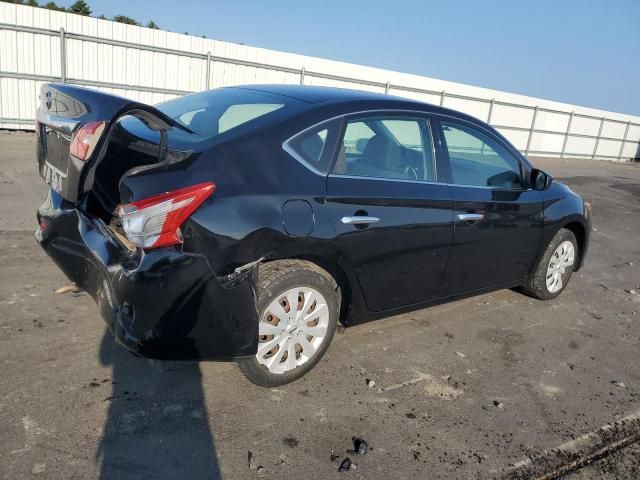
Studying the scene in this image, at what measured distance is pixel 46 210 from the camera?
3340mm

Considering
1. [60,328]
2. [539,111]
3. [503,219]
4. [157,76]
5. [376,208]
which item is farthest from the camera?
[539,111]

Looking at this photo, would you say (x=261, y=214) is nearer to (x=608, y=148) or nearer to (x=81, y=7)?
(x=608, y=148)

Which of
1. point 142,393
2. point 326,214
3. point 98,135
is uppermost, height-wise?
point 98,135

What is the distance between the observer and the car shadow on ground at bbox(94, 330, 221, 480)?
2354 millimetres

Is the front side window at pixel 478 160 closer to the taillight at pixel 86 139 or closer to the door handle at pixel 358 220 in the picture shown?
the door handle at pixel 358 220

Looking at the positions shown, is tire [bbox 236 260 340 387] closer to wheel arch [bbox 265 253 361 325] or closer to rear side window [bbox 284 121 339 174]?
wheel arch [bbox 265 253 361 325]

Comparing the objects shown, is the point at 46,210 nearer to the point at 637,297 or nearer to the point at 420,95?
the point at 637,297

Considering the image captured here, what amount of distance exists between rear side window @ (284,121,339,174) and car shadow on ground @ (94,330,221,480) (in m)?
1.39

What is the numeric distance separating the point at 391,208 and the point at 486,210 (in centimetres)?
99

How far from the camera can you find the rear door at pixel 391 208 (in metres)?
3.06

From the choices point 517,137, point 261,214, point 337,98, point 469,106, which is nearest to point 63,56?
point 337,98

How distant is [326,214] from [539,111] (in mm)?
23773

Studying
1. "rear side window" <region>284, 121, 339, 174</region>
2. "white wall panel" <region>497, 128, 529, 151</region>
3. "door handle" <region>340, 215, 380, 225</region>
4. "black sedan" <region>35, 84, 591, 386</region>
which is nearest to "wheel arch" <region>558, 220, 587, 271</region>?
"black sedan" <region>35, 84, 591, 386</region>

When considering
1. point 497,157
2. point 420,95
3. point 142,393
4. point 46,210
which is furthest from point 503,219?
point 420,95
